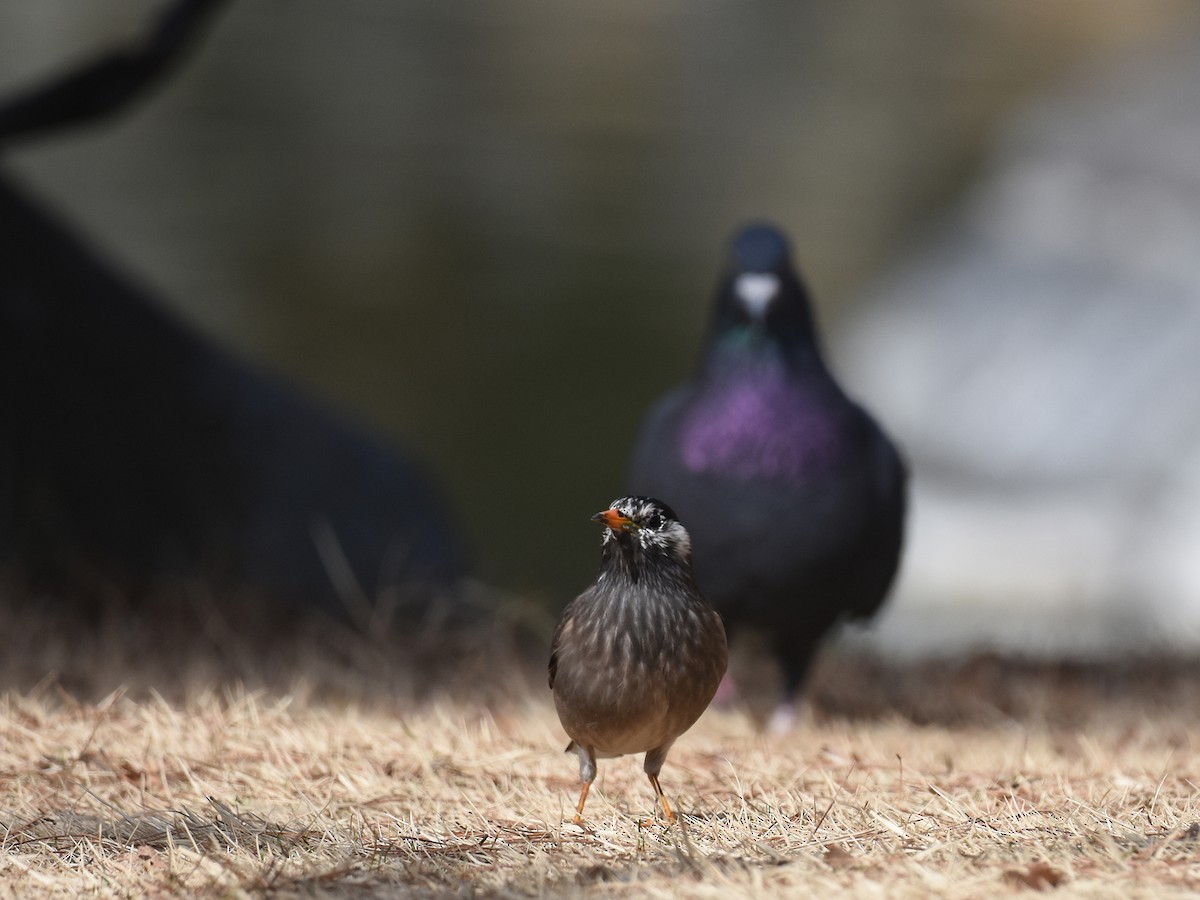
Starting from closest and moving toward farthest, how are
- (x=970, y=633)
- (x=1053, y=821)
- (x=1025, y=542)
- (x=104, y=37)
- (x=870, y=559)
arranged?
(x=1053, y=821), (x=870, y=559), (x=970, y=633), (x=1025, y=542), (x=104, y=37)

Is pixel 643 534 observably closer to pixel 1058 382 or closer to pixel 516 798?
pixel 516 798

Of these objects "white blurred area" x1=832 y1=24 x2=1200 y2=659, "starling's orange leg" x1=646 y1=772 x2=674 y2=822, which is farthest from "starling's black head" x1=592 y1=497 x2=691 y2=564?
"white blurred area" x1=832 y1=24 x2=1200 y2=659

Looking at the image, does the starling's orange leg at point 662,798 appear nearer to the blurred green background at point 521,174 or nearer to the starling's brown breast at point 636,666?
the starling's brown breast at point 636,666

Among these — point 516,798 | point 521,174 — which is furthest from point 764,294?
point 521,174

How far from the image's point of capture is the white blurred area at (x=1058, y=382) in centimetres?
786

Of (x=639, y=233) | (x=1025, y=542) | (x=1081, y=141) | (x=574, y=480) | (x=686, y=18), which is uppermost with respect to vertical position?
(x=686, y=18)

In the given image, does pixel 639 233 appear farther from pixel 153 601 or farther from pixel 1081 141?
pixel 153 601

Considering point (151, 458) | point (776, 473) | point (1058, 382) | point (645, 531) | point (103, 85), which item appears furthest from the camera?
point (1058, 382)

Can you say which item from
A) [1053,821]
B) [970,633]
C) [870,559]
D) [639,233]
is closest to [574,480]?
[639,233]

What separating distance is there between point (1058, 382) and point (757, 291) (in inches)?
208

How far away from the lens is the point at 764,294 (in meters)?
4.23

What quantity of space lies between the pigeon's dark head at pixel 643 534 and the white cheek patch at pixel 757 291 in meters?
1.27

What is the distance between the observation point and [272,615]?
5.59 m

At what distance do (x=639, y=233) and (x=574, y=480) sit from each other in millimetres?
4411
